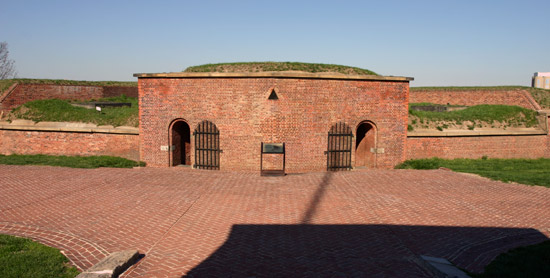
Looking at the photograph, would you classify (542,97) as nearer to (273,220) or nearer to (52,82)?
(273,220)

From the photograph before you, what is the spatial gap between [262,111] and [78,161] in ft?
25.7

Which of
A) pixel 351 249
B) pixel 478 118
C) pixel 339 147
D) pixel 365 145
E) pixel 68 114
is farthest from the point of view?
pixel 478 118

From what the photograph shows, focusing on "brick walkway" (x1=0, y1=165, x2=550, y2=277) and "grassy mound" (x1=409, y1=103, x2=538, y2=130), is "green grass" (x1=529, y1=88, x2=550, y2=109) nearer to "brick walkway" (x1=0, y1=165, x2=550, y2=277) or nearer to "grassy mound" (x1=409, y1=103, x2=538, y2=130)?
"grassy mound" (x1=409, y1=103, x2=538, y2=130)

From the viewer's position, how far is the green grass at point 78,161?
1343cm

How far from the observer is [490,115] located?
18.0 m

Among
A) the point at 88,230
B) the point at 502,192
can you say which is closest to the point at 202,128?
the point at 88,230

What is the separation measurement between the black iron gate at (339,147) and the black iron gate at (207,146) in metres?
4.42

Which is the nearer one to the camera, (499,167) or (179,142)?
(499,167)

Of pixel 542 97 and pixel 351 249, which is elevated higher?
pixel 542 97

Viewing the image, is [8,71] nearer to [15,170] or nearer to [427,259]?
[15,170]

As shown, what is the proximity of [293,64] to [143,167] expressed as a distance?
9175mm

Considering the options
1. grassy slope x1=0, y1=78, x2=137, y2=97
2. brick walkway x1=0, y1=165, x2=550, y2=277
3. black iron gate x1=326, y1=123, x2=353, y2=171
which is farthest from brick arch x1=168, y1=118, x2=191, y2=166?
grassy slope x1=0, y1=78, x2=137, y2=97

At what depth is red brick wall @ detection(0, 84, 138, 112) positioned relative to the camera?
18.8 metres

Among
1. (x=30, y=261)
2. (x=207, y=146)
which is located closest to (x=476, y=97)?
(x=207, y=146)
